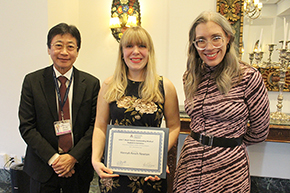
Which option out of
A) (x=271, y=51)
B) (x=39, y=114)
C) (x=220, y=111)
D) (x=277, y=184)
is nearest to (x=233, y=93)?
(x=220, y=111)

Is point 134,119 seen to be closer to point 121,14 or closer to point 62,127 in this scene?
point 62,127

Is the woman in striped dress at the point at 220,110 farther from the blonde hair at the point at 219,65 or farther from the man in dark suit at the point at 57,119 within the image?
the man in dark suit at the point at 57,119

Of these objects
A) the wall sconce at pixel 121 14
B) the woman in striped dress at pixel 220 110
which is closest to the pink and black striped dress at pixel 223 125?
the woman in striped dress at pixel 220 110

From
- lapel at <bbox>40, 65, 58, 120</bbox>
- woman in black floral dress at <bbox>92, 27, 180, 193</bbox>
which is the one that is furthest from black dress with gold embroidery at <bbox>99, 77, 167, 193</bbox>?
lapel at <bbox>40, 65, 58, 120</bbox>

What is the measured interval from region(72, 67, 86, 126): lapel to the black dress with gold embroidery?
1.04 ft

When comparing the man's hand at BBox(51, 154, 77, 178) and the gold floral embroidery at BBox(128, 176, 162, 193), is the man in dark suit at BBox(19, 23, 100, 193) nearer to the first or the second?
the man's hand at BBox(51, 154, 77, 178)

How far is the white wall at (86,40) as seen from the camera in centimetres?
259

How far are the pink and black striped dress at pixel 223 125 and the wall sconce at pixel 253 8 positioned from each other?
1.72 m

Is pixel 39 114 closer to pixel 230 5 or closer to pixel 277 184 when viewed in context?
pixel 230 5

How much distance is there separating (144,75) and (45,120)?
0.75 m

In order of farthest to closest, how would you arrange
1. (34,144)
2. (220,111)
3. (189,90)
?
(34,144) → (189,90) → (220,111)

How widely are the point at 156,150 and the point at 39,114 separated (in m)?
0.86

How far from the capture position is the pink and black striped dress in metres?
1.27

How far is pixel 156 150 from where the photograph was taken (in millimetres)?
1317
